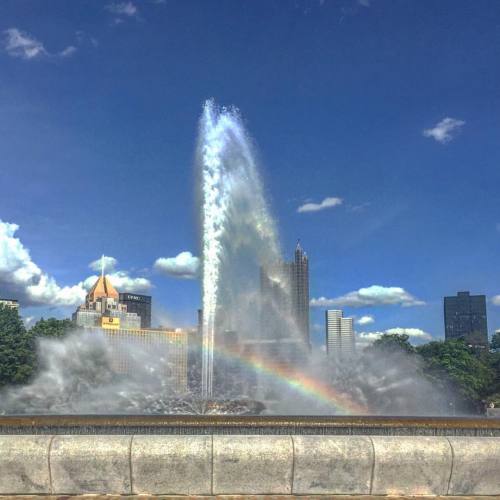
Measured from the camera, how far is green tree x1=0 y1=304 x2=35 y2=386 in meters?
52.1

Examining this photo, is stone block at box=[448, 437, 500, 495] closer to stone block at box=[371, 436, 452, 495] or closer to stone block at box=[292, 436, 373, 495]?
stone block at box=[371, 436, 452, 495]

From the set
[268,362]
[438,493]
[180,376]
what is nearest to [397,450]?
[438,493]

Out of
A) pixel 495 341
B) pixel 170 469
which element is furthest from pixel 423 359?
pixel 170 469

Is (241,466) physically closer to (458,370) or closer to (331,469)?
(331,469)

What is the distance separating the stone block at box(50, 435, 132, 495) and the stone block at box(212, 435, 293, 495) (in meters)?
1.27

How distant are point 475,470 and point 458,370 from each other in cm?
5814

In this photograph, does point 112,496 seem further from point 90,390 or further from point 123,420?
point 90,390

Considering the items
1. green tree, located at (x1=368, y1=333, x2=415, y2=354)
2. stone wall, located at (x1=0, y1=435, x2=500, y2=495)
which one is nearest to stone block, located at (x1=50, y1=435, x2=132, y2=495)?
stone wall, located at (x1=0, y1=435, x2=500, y2=495)

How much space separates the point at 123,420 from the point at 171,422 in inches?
45.0

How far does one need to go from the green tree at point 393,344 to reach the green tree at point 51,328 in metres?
35.6

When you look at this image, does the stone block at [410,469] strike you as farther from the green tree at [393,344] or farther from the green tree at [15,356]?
the green tree at [393,344]

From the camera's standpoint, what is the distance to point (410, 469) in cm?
801

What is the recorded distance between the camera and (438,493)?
805 cm

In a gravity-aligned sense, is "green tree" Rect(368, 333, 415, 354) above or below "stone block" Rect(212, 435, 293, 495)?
above
